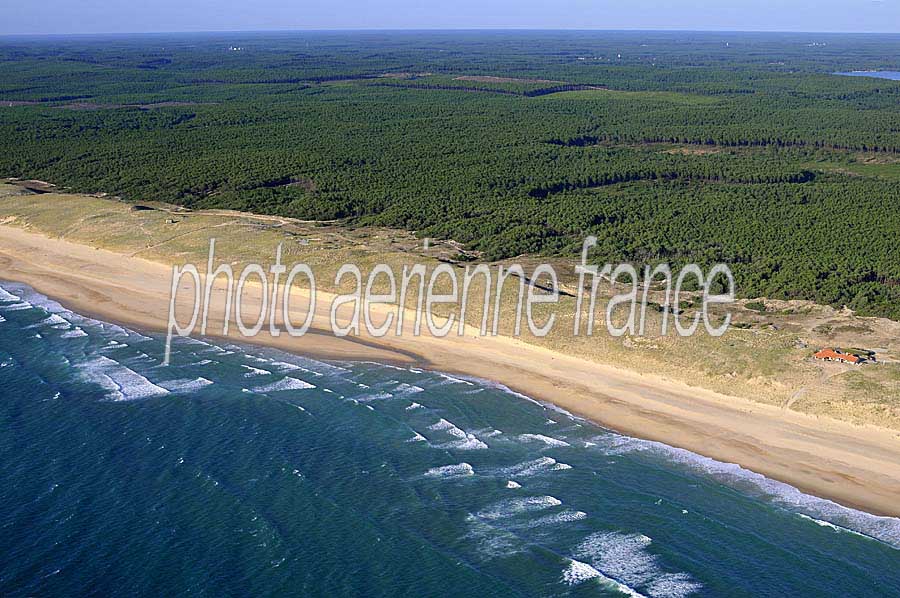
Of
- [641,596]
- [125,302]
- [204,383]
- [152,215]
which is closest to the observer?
[641,596]

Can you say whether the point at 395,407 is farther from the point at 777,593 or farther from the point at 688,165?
the point at 688,165

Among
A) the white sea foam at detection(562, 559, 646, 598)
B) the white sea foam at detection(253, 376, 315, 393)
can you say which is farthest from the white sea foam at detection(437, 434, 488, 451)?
the white sea foam at detection(253, 376, 315, 393)

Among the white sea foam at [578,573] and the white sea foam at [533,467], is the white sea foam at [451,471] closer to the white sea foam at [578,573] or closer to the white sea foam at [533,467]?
the white sea foam at [533,467]

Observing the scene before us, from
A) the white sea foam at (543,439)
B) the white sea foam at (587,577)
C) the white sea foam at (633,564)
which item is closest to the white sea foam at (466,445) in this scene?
the white sea foam at (543,439)

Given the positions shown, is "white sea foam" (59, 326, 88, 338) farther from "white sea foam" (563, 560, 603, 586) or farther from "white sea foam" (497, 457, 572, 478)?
"white sea foam" (563, 560, 603, 586)

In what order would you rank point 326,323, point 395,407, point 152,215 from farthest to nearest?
point 152,215 → point 326,323 → point 395,407

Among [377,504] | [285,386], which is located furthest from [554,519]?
[285,386]

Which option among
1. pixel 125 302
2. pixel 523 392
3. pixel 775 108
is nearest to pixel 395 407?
pixel 523 392
